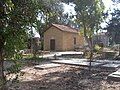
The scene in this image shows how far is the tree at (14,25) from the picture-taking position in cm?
426

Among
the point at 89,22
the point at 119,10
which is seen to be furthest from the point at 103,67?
Answer: the point at 119,10

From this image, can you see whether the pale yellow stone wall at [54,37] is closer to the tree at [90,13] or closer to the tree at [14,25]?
the tree at [90,13]

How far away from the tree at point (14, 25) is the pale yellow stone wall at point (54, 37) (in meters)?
35.9

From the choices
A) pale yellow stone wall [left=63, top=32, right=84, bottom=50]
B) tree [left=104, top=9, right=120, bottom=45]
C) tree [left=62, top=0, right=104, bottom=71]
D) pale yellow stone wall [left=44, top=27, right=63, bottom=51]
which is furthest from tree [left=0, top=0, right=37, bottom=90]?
pale yellow stone wall [left=63, top=32, right=84, bottom=50]

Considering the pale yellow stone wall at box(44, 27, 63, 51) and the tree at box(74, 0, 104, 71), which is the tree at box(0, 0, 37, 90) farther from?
the pale yellow stone wall at box(44, 27, 63, 51)

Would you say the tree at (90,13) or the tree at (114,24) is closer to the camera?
the tree at (90,13)

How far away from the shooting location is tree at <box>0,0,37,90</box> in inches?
168

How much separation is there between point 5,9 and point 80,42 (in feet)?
140

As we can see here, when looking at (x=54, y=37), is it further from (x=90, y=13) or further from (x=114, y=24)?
(x=90, y=13)

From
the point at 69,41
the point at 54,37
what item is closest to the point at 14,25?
the point at 54,37

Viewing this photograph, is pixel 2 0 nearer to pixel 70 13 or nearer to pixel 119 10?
pixel 70 13

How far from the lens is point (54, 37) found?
41.3m

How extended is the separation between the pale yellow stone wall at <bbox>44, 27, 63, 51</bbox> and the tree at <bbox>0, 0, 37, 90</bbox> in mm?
35888

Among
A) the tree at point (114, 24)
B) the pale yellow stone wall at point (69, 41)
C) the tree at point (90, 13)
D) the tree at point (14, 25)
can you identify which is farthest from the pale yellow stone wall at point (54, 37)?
the tree at point (14, 25)
